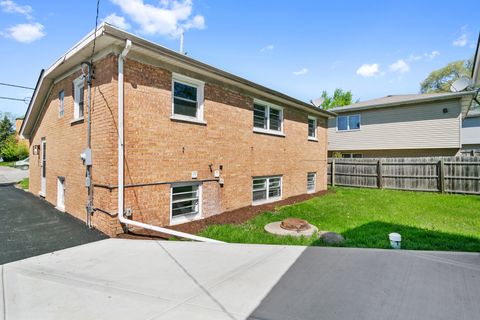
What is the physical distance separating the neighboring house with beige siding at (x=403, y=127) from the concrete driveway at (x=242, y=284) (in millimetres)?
15255

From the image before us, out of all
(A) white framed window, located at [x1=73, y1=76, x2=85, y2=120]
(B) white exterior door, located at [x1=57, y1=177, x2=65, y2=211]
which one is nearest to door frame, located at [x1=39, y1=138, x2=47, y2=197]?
(B) white exterior door, located at [x1=57, y1=177, x2=65, y2=211]

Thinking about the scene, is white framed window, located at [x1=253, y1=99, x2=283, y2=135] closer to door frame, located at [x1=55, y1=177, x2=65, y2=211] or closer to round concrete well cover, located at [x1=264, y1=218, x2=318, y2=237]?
round concrete well cover, located at [x1=264, y1=218, x2=318, y2=237]

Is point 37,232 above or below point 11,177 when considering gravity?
below

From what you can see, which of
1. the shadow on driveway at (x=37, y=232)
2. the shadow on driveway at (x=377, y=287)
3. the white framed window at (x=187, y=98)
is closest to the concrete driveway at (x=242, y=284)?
the shadow on driveway at (x=377, y=287)

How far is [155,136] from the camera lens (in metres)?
6.16

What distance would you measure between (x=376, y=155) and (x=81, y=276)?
19909mm

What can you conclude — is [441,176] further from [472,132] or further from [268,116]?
[472,132]

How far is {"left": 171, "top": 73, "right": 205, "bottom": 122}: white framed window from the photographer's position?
6.77 metres

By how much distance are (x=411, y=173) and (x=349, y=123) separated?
7.11 metres

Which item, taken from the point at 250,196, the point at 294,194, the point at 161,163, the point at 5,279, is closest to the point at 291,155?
the point at 294,194

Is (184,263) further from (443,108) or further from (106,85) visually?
(443,108)

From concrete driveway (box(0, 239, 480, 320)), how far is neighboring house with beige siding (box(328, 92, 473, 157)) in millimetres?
15255

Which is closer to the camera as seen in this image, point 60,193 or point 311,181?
point 60,193

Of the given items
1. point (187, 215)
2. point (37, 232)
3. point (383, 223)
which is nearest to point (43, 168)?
point (37, 232)
